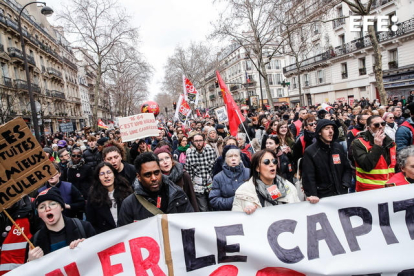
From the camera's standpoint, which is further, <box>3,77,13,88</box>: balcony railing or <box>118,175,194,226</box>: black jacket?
<box>3,77,13,88</box>: balcony railing

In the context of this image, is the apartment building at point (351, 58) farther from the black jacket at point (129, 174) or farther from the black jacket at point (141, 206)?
the black jacket at point (141, 206)

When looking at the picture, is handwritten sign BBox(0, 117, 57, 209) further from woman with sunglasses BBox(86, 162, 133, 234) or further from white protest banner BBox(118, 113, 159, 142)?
white protest banner BBox(118, 113, 159, 142)

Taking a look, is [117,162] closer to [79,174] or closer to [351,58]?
[79,174]

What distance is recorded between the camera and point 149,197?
2.64 metres

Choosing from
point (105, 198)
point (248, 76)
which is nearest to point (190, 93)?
point (105, 198)

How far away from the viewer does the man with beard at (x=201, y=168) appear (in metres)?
4.63

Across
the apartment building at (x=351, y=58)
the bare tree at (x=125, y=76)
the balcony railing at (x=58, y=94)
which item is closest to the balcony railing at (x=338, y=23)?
the apartment building at (x=351, y=58)

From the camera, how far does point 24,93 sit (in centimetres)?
2944

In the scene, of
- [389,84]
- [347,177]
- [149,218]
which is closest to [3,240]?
[149,218]

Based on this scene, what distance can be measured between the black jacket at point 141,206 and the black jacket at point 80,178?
264cm

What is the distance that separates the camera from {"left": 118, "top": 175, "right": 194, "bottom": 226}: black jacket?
259 centimetres

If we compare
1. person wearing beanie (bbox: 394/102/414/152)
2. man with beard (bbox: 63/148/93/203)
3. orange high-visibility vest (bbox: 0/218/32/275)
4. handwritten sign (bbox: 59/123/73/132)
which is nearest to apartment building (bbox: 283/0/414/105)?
person wearing beanie (bbox: 394/102/414/152)

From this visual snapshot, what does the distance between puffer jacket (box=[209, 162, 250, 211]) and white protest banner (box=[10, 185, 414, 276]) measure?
938 millimetres

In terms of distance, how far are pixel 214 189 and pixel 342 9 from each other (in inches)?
1239
